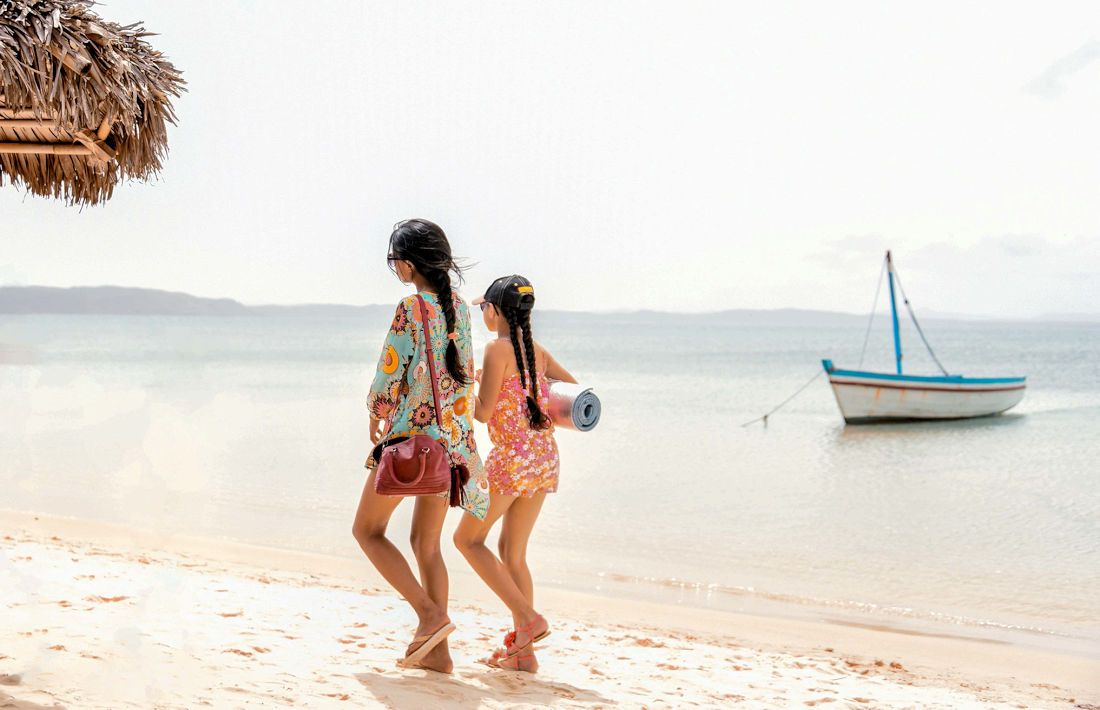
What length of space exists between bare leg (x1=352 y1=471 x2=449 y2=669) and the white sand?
0.28m

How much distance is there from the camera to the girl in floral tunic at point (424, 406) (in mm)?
3189

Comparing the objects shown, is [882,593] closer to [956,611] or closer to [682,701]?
[956,611]

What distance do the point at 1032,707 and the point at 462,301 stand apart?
348 centimetres

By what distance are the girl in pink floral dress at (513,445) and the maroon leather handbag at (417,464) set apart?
1.19 ft

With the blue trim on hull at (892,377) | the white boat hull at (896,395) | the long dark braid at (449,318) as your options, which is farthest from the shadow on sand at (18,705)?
the white boat hull at (896,395)

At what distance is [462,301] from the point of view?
11.0ft

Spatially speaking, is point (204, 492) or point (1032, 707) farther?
point (204, 492)

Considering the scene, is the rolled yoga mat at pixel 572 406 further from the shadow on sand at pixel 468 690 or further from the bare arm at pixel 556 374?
the shadow on sand at pixel 468 690

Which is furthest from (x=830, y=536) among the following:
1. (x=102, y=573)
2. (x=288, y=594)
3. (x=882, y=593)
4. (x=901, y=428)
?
(x=901, y=428)

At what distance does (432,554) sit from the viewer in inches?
132

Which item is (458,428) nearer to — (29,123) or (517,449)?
(517,449)

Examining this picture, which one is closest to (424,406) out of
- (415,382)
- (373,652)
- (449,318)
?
(415,382)

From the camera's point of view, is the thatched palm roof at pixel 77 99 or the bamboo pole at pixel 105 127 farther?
the bamboo pole at pixel 105 127

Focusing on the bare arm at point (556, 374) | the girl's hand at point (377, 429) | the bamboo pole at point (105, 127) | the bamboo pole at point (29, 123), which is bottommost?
the girl's hand at point (377, 429)
